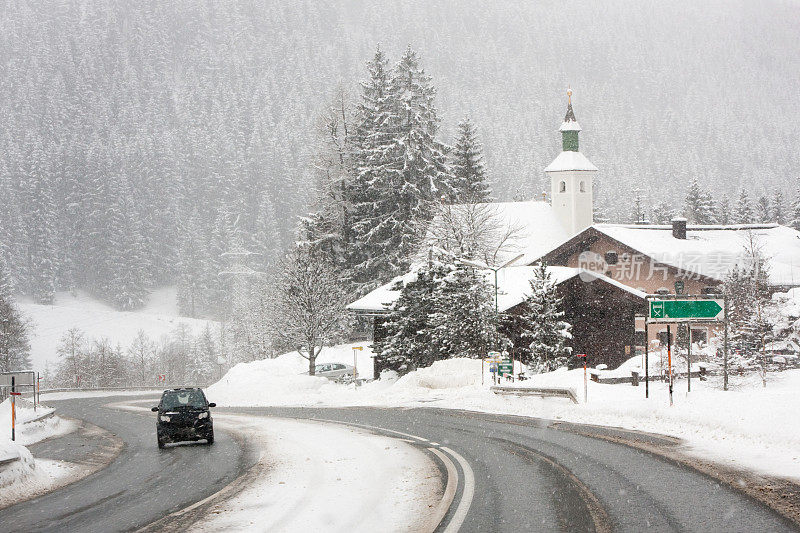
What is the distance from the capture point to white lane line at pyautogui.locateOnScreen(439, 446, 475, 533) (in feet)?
31.5

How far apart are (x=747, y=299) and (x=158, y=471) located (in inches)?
1266

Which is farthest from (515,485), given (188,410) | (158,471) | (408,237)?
(408,237)

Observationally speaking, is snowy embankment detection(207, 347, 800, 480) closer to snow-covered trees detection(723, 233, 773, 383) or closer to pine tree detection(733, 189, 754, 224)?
snow-covered trees detection(723, 233, 773, 383)

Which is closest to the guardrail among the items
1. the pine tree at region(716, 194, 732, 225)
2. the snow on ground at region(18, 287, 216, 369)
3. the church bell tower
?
the church bell tower

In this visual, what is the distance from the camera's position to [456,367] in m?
40.0

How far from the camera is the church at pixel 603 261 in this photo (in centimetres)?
5244

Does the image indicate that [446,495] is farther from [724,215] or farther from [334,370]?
[724,215]

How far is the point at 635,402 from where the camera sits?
24172mm

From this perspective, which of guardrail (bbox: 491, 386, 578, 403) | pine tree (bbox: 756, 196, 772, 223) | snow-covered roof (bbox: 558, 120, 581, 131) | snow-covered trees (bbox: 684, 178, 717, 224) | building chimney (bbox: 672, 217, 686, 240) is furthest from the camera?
pine tree (bbox: 756, 196, 772, 223)

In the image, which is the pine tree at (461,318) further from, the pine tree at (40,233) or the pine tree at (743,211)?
the pine tree at (40,233)

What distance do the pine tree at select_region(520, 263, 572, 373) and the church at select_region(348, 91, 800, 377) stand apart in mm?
1764

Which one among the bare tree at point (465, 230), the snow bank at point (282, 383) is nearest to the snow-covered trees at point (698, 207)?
the bare tree at point (465, 230)

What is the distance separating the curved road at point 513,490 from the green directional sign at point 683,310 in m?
4.74

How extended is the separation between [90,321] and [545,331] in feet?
350
